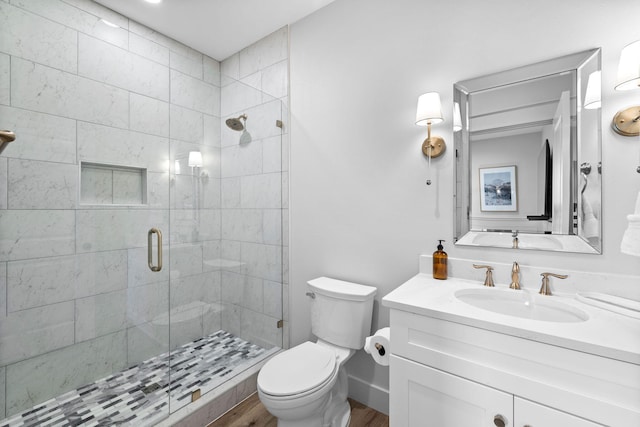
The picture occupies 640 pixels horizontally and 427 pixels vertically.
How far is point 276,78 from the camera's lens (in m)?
2.29

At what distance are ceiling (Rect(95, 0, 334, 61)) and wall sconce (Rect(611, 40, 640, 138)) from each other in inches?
63.3

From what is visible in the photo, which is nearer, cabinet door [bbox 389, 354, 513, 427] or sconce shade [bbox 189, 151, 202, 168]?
cabinet door [bbox 389, 354, 513, 427]

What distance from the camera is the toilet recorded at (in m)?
1.31

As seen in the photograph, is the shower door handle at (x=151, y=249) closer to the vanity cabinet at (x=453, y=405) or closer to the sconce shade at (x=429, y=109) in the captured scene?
the vanity cabinet at (x=453, y=405)

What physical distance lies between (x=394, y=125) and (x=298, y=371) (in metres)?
1.42

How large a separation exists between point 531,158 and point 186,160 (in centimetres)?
194

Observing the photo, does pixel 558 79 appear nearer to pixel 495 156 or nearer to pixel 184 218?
pixel 495 156

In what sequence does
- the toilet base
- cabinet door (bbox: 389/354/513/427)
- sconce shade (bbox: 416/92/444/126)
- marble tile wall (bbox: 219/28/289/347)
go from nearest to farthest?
cabinet door (bbox: 389/354/513/427), sconce shade (bbox: 416/92/444/126), the toilet base, marble tile wall (bbox: 219/28/289/347)

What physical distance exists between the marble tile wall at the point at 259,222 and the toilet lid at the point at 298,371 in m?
0.64

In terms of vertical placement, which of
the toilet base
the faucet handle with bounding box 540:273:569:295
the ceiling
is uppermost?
the ceiling

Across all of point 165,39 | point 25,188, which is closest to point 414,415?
point 25,188

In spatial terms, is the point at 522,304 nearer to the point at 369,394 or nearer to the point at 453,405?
the point at 453,405

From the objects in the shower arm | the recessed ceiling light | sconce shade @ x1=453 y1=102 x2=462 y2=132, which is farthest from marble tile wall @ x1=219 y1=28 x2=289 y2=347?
the shower arm

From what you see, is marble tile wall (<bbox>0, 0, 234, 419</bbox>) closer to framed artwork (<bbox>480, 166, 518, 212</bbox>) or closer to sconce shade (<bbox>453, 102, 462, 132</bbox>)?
sconce shade (<bbox>453, 102, 462, 132</bbox>)
